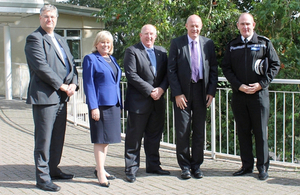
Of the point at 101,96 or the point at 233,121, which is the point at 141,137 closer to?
the point at 101,96

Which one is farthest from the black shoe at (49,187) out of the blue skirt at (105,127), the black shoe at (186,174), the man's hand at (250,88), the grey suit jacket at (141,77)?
the man's hand at (250,88)

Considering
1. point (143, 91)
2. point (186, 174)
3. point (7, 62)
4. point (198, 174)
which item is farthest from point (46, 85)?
point (7, 62)

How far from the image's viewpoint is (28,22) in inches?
639

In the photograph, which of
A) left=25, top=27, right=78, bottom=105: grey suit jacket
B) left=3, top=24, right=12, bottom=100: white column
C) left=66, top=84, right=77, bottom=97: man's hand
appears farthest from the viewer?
left=3, top=24, right=12, bottom=100: white column

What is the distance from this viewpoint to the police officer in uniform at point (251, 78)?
485 centimetres

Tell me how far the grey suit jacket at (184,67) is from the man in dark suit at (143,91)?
0.57 feet

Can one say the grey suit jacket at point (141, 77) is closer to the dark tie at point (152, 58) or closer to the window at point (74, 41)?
the dark tie at point (152, 58)

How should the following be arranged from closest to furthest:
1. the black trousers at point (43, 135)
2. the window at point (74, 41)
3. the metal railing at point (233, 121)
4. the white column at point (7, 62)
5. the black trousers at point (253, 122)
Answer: the black trousers at point (43, 135)
the black trousers at point (253, 122)
the metal railing at point (233, 121)
the white column at point (7, 62)
the window at point (74, 41)

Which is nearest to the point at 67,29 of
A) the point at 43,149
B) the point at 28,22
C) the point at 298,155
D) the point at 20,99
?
the point at 28,22

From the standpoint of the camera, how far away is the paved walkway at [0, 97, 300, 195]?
4551 millimetres

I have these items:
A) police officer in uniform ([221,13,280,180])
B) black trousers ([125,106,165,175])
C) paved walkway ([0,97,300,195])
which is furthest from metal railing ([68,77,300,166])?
black trousers ([125,106,165,175])

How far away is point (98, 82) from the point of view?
4691 mm

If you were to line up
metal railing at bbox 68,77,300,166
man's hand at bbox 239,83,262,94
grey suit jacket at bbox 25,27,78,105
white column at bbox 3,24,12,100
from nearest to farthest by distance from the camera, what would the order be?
grey suit jacket at bbox 25,27,78,105 < man's hand at bbox 239,83,262,94 < metal railing at bbox 68,77,300,166 < white column at bbox 3,24,12,100

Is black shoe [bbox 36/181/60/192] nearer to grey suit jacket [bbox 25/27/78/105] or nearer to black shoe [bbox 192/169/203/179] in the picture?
grey suit jacket [bbox 25/27/78/105]
